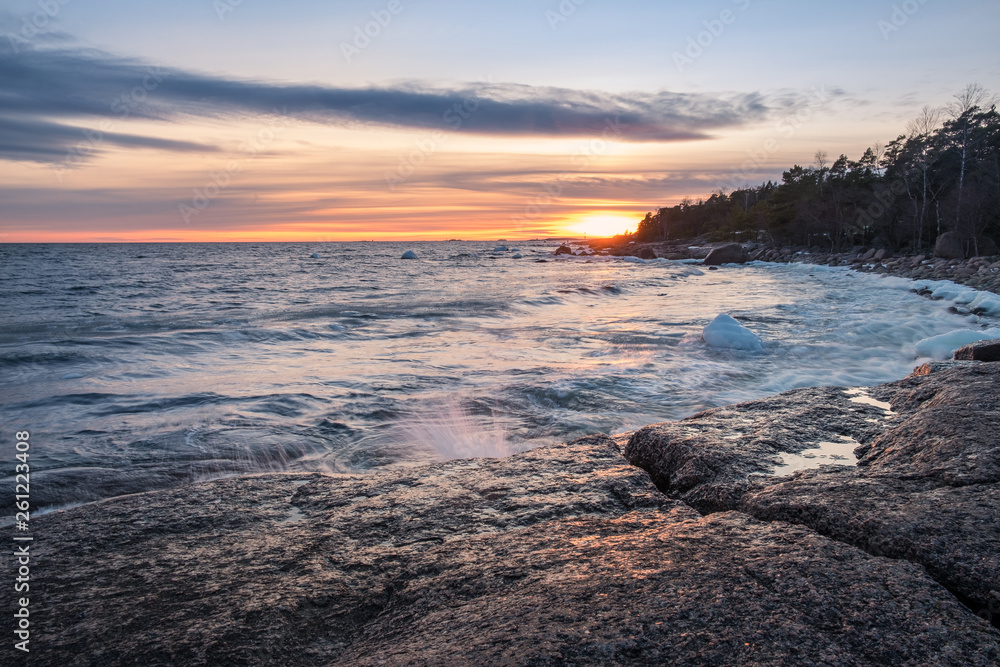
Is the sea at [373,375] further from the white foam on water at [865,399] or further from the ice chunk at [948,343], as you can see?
the white foam on water at [865,399]

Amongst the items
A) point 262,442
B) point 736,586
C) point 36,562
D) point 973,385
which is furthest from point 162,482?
point 973,385

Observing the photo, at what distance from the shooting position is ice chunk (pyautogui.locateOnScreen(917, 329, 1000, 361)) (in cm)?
867

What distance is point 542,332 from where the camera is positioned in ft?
44.9

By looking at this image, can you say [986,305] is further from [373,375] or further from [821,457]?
[373,375]

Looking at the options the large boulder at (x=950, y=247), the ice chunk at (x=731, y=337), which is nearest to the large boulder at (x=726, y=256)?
the large boulder at (x=950, y=247)

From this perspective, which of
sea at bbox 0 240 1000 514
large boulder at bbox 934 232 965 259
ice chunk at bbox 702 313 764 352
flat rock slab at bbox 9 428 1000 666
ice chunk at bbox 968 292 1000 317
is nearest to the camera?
flat rock slab at bbox 9 428 1000 666

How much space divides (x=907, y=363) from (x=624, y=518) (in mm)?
9036

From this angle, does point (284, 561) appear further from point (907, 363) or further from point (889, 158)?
point (889, 158)

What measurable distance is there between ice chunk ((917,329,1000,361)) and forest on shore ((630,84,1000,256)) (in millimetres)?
29927

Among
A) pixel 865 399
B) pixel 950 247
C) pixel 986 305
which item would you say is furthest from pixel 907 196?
pixel 865 399

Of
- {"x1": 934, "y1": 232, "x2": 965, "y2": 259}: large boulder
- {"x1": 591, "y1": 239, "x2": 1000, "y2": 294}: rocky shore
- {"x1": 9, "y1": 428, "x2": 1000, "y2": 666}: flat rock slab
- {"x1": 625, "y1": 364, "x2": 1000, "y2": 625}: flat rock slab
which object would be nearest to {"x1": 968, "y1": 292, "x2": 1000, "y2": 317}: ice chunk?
{"x1": 591, "y1": 239, "x2": 1000, "y2": 294}: rocky shore

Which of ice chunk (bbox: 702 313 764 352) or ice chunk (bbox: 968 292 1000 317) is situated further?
ice chunk (bbox: 968 292 1000 317)

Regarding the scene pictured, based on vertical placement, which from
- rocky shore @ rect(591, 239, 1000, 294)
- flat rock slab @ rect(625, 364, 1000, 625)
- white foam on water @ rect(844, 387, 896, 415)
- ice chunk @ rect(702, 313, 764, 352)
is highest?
flat rock slab @ rect(625, 364, 1000, 625)

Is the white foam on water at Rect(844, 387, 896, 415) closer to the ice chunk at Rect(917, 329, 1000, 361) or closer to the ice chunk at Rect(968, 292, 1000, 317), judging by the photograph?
the ice chunk at Rect(917, 329, 1000, 361)
